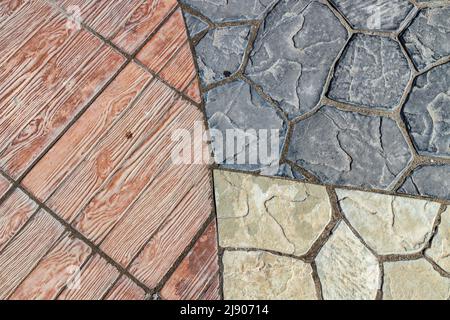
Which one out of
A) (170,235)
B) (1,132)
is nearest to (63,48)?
(1,132)

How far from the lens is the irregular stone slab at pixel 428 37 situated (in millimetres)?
2896

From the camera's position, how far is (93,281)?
278cm

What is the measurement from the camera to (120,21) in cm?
320

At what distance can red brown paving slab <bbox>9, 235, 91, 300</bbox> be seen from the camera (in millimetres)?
2764

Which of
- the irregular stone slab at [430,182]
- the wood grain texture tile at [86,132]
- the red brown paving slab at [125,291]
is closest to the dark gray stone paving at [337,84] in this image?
the irregular stone slab at [430,182]

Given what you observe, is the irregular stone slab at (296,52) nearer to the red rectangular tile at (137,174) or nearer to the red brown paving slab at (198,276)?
the red rectangular tile at (137,174)

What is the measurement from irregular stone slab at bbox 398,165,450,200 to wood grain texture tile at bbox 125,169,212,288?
107 cm

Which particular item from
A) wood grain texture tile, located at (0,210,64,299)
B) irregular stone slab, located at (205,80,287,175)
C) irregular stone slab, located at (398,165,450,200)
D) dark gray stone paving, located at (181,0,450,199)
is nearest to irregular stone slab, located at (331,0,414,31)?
dark gray stone paving, located at (181,0,450,199)

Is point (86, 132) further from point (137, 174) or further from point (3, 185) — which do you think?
point (3, 185)

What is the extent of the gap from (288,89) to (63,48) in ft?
4.57

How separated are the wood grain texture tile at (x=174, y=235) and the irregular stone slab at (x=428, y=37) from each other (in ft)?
4.44

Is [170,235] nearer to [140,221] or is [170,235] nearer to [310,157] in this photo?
[140,221]

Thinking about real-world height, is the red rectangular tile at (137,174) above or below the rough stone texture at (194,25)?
below
